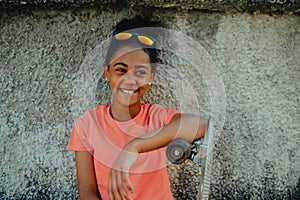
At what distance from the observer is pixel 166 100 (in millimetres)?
1814

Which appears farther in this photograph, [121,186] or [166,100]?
[166,100]

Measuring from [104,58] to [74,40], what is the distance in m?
0.12

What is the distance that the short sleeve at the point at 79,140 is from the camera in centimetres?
166

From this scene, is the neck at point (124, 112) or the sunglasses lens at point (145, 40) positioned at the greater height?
the sunglasses lens at point (145, 40)

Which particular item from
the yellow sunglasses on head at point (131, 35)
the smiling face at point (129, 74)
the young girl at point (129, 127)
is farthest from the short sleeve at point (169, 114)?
the yellow sunglasses on head at point (131, 35)

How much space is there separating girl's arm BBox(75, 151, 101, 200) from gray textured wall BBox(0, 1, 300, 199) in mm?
202

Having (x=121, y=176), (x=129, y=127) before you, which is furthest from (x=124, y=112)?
(x=121, y=176)

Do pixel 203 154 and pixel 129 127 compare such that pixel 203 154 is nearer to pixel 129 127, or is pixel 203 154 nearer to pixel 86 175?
pixel 129 127

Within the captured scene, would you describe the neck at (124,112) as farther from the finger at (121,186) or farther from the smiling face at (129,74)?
the finger at (121,186)

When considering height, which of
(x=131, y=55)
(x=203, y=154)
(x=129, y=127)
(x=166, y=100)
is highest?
(x=131, y=55)

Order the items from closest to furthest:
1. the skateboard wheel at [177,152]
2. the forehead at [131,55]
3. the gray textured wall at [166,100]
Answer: the skateboard wheel at [177,152], the forehead at [131,55], the gray textured wall at [166,100]

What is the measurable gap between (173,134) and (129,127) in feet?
0.56

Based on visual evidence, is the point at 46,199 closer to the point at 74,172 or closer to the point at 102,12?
the point at 74,172

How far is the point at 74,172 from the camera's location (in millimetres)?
1852
